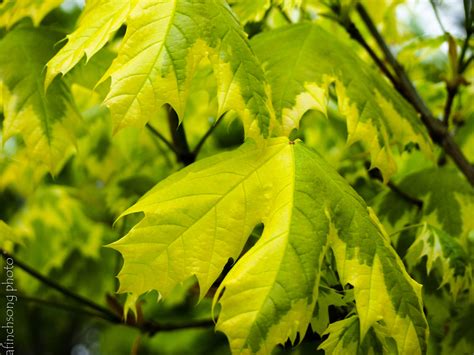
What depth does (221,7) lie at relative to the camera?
84cm

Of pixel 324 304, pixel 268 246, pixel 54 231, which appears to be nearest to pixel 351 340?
pixel 324 304

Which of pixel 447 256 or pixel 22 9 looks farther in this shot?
pixel 22 9

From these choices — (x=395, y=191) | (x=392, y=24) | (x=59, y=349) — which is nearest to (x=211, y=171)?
(x=395, y=191)

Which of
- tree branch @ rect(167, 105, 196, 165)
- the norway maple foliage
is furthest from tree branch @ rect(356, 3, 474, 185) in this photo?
tree branch @ rect(167, 105, 196, 165)

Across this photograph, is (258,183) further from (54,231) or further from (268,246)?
(54,231)

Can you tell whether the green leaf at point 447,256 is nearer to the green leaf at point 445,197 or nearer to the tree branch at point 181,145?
the green leaf at point 445,197

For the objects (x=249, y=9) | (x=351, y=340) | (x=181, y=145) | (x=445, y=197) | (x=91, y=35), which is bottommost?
(x=445, y=197)

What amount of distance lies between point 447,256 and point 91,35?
0.60 m

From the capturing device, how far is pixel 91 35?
32.9 inches

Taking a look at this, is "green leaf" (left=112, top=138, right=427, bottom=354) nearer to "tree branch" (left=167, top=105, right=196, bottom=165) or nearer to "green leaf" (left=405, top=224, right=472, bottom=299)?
"green leaf" (left=405, top=224, right=472, bottom=299)

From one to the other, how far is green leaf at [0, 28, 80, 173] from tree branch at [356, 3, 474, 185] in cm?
61

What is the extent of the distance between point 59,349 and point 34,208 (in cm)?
212

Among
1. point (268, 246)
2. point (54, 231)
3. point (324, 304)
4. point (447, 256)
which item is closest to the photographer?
point (268, 246)

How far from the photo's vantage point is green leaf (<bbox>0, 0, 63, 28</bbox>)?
1.05 metres
